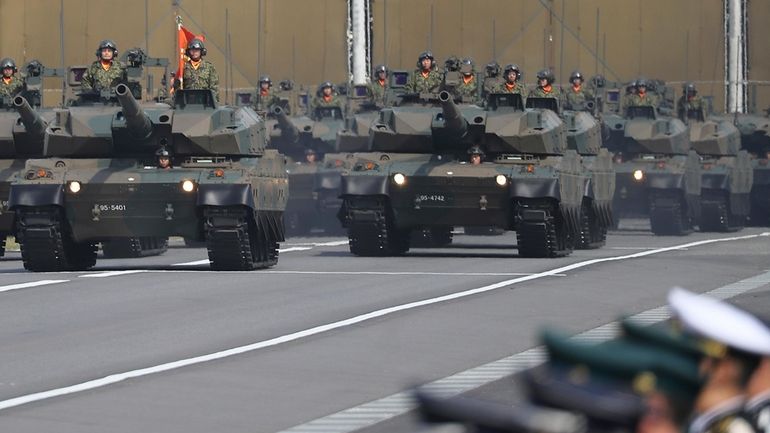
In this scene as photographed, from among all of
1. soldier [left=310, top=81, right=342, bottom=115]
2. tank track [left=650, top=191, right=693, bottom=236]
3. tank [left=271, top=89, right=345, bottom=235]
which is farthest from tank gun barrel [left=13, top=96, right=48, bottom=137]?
soldier [left=310, top=81, right=342, bottom=115]

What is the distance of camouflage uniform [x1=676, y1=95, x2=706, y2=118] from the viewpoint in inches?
1868

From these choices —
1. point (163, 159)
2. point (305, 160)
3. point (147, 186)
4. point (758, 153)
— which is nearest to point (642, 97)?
point (758, 153)

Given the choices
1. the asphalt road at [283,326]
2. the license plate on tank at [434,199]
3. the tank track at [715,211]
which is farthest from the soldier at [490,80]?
the tank track at [715,211]

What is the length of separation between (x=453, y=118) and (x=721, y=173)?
15.9m

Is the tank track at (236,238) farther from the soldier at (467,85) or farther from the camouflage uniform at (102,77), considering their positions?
the soldier at (467,85)

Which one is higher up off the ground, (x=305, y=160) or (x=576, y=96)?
(x=576, y=96)

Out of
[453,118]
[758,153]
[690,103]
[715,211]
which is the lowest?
[715,211]

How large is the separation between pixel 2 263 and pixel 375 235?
578 centimetres

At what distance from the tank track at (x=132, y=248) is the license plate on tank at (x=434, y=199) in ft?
16.2

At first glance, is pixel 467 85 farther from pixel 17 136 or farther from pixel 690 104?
pixel 690 104

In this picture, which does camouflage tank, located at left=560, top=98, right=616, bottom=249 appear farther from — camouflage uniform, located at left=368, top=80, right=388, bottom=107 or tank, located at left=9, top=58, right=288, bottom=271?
tank, located at left=9, top=58, right=288, bottom=271

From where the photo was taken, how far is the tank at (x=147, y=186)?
24969 mm

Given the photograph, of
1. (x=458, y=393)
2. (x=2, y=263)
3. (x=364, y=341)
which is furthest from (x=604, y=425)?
(x=2, y=263)

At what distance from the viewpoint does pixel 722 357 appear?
14.5ft
